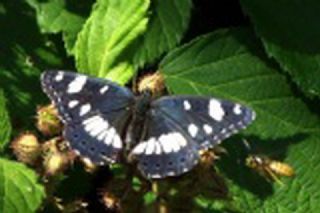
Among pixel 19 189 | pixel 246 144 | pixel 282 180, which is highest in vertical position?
pixel 19 189

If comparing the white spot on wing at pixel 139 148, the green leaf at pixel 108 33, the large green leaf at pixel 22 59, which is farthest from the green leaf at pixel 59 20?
the white spot on wing at pixel 139 148

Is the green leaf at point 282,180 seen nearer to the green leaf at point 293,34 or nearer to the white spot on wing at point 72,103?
the green leaf at point 293,34

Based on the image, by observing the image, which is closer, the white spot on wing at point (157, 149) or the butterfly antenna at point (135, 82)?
the white spot on wing at point (157, 149)

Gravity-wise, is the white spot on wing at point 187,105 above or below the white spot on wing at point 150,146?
below

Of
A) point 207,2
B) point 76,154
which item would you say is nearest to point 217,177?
point 76,154

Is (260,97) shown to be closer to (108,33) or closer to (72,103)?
(108,33)

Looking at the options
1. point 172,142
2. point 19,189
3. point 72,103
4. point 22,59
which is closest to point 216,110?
point 172,142

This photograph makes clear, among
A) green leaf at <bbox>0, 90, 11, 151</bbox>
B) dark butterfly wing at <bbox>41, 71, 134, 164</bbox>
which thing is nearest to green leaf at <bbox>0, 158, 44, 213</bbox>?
green leaf at <bbox>0, 90, 11, 151</bbox>
